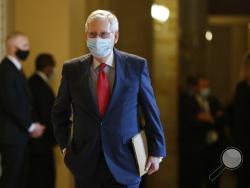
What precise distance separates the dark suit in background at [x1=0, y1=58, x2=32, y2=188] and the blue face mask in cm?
237

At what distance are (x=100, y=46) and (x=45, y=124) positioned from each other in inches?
114

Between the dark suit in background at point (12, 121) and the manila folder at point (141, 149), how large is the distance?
2.45m

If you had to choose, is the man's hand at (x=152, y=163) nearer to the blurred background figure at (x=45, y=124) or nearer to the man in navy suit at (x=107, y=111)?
the man in navy suit at (x=107, y=111)

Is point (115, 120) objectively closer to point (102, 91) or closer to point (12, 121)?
point (102, 91)

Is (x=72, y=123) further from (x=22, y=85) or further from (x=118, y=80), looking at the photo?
(x=22, y=85)

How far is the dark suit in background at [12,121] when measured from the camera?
6.18 metres

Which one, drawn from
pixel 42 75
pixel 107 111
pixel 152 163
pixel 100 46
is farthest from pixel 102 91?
pixel 42 75

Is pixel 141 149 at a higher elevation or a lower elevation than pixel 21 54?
lower

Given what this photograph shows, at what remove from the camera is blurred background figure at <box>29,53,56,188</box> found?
670 cm

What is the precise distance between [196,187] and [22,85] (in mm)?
2063

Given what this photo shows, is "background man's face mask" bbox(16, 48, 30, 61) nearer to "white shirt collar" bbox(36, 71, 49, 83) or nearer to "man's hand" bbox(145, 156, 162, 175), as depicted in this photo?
"white shirt collar" bbox(36, 71, 49, 83)

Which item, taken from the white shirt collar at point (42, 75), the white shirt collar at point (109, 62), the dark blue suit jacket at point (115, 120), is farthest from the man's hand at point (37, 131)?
the white shirt collar at point (109, 62)

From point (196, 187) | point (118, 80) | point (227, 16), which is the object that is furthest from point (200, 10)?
point (118, 80)

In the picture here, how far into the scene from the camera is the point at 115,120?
12.8ft
